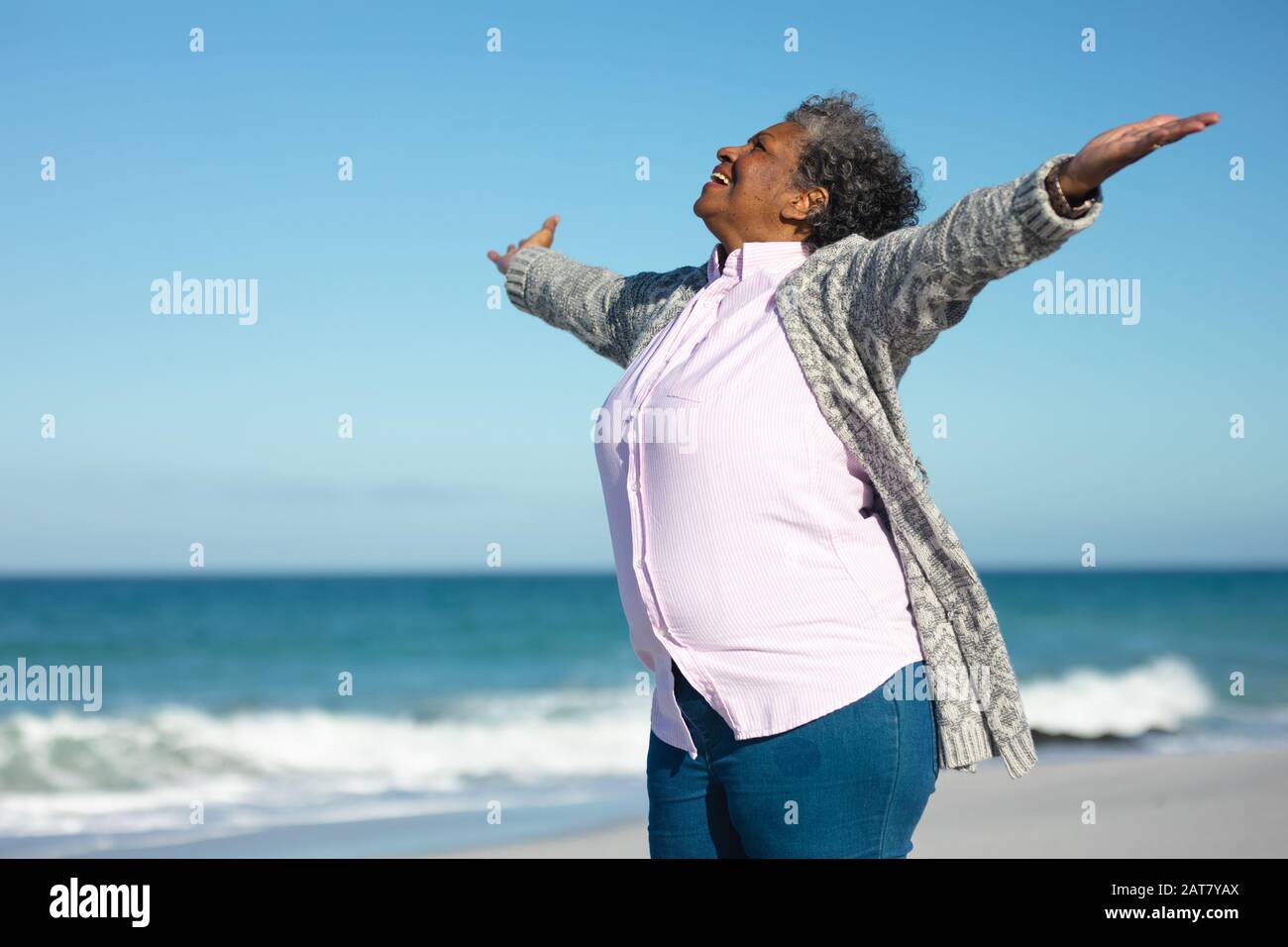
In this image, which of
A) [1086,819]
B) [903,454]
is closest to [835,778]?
[903,454]

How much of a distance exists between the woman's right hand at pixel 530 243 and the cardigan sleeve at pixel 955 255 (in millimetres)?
1172

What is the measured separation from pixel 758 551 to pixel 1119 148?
2.21ft

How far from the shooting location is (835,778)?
1635mm

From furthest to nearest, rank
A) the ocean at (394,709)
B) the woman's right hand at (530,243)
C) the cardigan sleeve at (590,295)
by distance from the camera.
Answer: the ocean at (394,709)
the woman's right hand at (530,243)
the cardigan sleeve at (590,295)

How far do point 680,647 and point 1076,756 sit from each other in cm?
775

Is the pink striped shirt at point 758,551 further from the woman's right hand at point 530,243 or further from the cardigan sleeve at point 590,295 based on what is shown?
the woman's right hand at point 530,243

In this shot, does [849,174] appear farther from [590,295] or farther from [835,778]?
[835,778]

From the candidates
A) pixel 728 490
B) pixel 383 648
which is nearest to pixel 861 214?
pixel 728 490

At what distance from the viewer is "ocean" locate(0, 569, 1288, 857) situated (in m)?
7.03

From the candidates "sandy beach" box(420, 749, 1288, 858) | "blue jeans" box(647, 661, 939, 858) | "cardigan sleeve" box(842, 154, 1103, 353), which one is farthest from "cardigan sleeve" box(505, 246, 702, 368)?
"sandy beach" box(420, 749, 1288, 858)

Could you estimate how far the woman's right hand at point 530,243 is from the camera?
268 cm

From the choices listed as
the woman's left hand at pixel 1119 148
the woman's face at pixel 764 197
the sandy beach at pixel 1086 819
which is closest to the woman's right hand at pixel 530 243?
the woman's face at pixel 764 197

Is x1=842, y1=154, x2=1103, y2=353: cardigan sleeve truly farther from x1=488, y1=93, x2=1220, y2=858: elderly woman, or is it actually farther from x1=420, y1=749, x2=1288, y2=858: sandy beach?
x1=420, y1=749, x2=1288, y2=858: sandy beach
